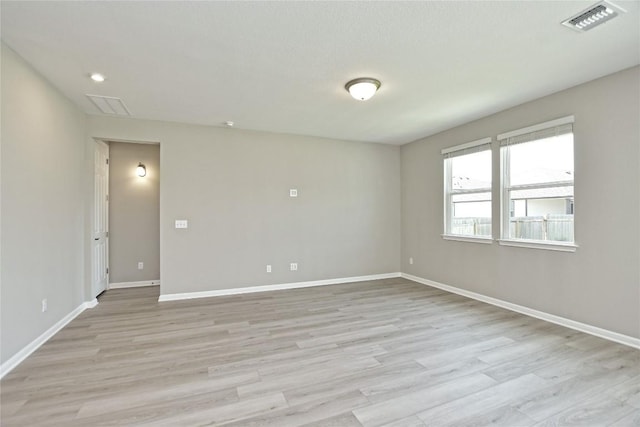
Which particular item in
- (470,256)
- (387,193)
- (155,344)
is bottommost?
(155,344)

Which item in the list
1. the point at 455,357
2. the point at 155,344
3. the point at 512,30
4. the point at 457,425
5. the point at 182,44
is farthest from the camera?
the point at 155,344

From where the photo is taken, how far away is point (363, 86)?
10.0 ft

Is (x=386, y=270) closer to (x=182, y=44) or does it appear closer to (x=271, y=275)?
(x=271, y=275)

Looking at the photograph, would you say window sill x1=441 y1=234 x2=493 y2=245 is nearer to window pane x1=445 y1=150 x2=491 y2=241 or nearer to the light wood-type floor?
window pane x1=445 y1=150 x2=491 y2=241

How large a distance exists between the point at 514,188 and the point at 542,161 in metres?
0.46

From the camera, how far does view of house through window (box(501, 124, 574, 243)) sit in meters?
3.40

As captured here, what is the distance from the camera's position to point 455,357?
263 cm

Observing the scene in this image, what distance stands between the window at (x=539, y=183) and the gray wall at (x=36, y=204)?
5294 millimetres

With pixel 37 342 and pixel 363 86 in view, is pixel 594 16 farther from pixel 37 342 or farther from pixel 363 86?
pixel 37 342

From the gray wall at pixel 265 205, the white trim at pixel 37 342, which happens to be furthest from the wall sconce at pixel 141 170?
the white trim at pixel 37 342

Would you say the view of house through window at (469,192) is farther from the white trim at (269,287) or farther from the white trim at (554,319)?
the white trim at (269,287)

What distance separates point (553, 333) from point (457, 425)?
6.94 feet


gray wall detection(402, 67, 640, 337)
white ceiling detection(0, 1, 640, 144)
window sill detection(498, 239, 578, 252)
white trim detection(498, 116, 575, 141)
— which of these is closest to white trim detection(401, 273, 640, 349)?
gray wall detection(402, 67, 640, 337)

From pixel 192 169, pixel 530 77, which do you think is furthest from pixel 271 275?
pixel 530 77
